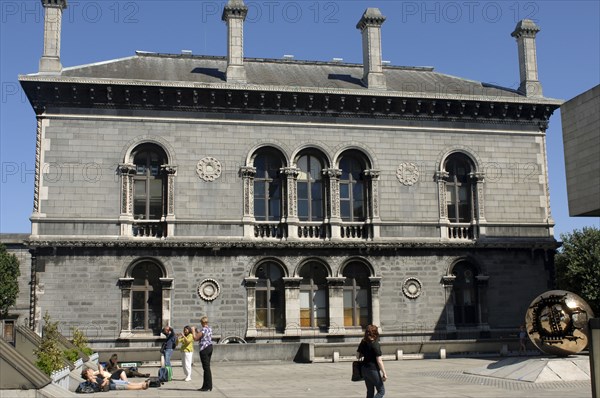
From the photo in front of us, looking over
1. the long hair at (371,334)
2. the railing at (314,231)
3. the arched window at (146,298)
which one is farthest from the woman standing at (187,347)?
the railing at (314,231)

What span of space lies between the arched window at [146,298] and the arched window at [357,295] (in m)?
7.72

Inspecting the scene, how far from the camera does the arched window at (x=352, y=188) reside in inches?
1312

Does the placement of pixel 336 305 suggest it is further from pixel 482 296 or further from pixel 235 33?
pixel 235 33

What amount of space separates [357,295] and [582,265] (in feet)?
31.9

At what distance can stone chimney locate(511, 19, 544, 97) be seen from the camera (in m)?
35.8

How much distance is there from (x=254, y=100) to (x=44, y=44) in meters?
8.91

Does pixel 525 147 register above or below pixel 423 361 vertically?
above

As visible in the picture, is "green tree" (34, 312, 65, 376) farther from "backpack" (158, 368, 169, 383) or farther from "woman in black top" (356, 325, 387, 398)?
"woman in black top" (356, 325, 387, 398)

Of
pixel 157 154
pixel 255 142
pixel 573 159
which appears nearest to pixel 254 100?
pixel 255 142

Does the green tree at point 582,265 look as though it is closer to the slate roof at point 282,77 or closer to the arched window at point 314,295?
the slate roof at point 282,77

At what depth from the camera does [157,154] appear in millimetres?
32000

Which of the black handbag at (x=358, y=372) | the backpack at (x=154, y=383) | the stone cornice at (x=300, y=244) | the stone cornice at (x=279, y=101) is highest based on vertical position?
the stone cornice at (x=279, y=101)

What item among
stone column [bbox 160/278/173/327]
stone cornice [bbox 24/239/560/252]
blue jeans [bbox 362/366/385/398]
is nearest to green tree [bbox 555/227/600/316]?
stone cornice [bbox 24/239/560/252]

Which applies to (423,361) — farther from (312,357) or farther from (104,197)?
(104,197)
